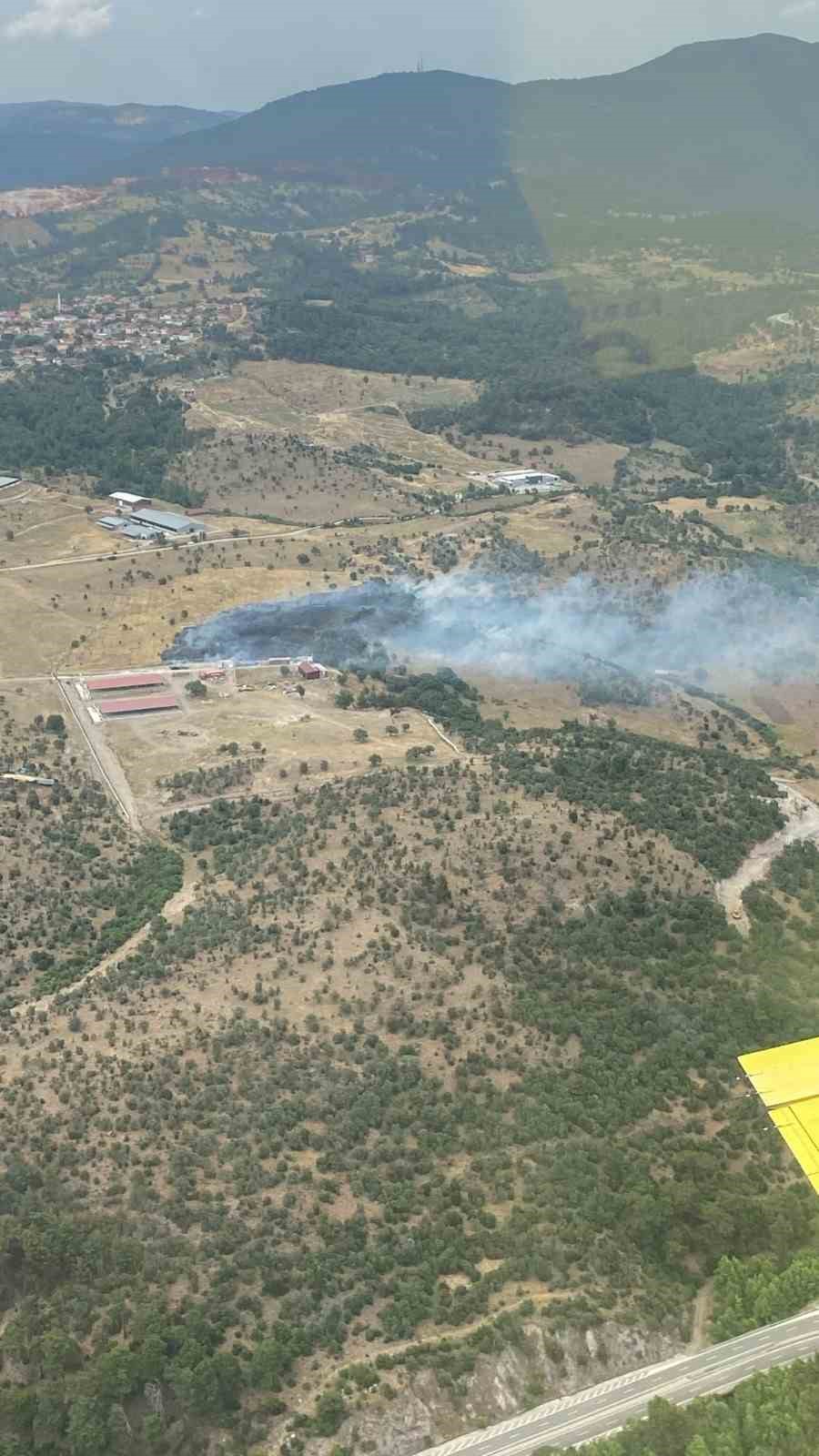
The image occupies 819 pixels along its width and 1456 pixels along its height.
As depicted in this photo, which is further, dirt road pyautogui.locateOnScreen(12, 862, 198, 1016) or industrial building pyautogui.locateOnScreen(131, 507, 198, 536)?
industrial building pyautogui.locateOnScreen(131, 507, 198, 536)

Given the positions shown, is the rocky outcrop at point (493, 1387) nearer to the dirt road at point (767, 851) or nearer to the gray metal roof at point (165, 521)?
the dirt road at point (767, 851)

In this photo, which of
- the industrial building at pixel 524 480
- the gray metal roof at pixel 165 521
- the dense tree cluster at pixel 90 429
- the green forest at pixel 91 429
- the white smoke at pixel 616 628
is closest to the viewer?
the white smoke at pixel 616 628

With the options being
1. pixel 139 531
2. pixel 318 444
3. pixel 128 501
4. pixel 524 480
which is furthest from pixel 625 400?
pixel 139 531

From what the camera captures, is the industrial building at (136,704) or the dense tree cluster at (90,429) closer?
the industrial building at (136,704)

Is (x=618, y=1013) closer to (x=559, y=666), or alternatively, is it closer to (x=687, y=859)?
(x=687, y=859)

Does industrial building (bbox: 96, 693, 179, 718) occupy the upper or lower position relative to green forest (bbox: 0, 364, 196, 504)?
lower

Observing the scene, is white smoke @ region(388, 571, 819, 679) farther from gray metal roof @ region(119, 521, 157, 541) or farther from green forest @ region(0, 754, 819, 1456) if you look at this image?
green forest @ region(0, 754, 819, 1456)

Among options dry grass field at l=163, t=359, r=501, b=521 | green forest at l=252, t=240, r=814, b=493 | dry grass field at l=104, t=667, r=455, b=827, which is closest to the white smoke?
dry grass field at l=104, t=667, r=455, b=827

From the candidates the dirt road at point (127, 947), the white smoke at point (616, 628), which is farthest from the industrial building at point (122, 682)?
the dirt road at point (127, 947)
